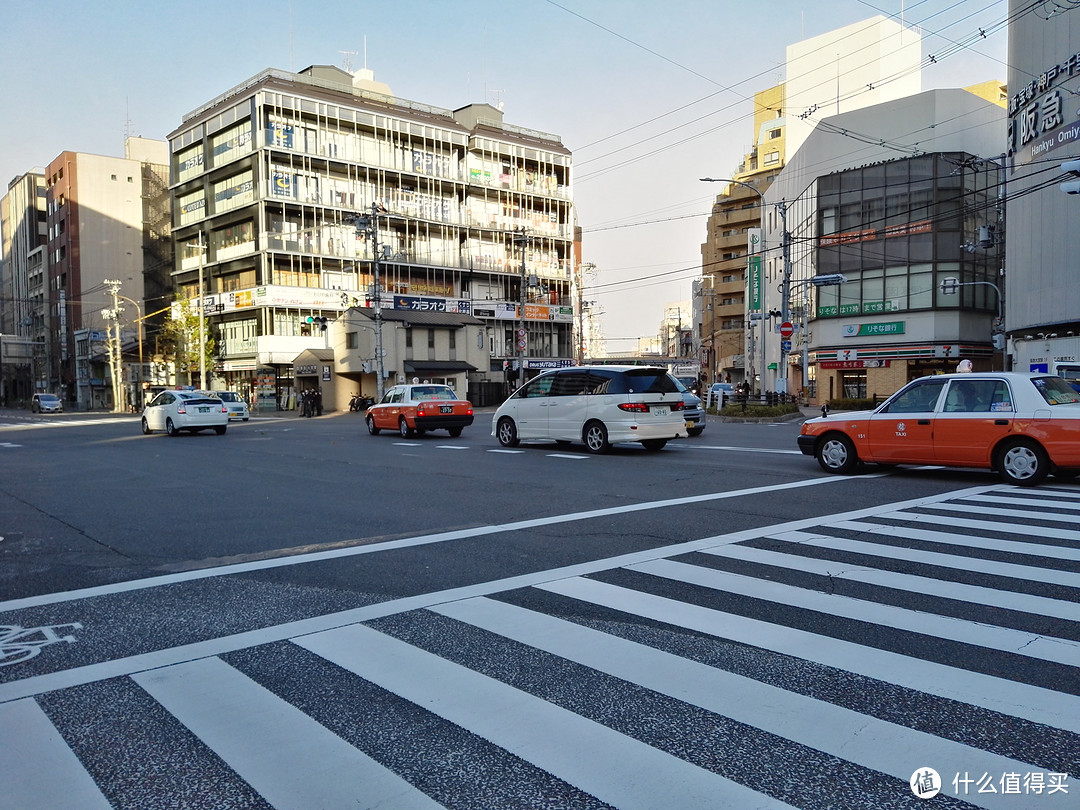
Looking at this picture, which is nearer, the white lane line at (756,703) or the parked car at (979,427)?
the white lane line at (756,703)

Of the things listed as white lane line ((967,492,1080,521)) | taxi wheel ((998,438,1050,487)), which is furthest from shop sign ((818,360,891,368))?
white lane line ((967,492,1080,521))

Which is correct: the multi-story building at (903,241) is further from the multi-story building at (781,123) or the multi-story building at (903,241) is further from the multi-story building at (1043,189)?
the multi-story building at (781,123)

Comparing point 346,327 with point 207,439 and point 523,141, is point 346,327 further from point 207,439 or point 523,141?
point 523,141

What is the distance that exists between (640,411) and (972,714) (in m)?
12.3

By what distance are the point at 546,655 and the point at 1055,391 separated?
946 centimetres

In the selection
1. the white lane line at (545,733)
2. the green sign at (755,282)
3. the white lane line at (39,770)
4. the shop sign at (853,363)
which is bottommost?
the white lane line at (39,770)

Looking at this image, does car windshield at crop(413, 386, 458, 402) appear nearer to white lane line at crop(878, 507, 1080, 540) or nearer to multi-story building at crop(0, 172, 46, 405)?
white lane line at crop(878, 507, 1080, 540)

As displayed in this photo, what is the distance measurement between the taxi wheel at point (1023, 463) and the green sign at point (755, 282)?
54084 millimetres

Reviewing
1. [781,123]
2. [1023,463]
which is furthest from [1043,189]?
[781,123]

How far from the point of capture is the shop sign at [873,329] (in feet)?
163

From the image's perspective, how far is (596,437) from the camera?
16.4 meters

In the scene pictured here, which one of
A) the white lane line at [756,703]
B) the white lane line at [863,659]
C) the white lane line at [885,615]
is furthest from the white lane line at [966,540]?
the white lane line at [756,703]

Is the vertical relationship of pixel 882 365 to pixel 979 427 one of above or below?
above

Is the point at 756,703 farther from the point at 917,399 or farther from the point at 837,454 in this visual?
the point at 837,454
